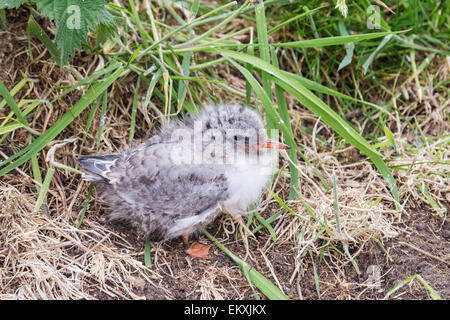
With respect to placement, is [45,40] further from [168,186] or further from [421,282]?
[421,282]

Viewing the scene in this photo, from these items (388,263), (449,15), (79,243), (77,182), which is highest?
(449,15)

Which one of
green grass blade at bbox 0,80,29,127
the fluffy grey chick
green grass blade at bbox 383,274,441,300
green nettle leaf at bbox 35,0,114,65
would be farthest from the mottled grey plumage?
green grass blade at bbox 383,274,441,300

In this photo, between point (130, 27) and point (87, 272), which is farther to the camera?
point (130, 27)

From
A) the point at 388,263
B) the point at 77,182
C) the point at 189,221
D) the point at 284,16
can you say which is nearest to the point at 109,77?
the point at 77,182

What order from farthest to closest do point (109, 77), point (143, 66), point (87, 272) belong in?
1. point (143, 66)
2. point (109, 77)
3. point (87, 272)

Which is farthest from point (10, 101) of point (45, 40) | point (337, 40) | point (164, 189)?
point (337, 40)

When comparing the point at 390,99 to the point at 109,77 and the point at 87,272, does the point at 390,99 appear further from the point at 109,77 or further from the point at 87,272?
the point at 87,272

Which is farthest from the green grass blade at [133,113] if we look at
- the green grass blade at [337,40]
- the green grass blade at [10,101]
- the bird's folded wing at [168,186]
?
the green grass blade at [337,40]

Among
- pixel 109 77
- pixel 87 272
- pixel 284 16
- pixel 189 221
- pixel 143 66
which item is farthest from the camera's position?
pixel 284 16
